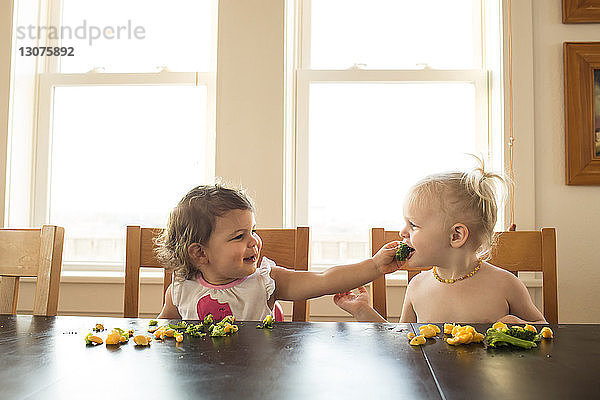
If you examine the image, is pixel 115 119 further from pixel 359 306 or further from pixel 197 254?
pixel 359 306

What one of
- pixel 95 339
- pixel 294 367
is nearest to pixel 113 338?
pixel 95 339

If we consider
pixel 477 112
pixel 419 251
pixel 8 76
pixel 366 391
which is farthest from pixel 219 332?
pixel 8 76

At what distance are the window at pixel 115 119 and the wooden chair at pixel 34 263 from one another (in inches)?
44.2

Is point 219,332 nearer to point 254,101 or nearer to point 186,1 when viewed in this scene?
point 254,101

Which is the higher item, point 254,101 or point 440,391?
point 254,101

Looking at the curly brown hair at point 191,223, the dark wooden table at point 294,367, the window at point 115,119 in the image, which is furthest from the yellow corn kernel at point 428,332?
the window at point 115,119

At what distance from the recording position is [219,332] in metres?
0.91

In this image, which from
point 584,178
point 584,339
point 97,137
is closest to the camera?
point 584,339

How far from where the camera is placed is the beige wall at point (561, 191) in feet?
7.33

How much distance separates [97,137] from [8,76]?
17.6 inches

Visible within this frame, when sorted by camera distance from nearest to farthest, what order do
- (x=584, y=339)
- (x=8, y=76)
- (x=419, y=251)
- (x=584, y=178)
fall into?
(x=584, y=339) → (x=419, y=251) → (x=584, y=178) → (x=8, y=76)

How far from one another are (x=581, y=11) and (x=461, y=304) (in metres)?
1.49

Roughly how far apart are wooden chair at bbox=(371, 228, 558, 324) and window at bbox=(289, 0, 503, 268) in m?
0.91

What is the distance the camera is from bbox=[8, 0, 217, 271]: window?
101 inches
